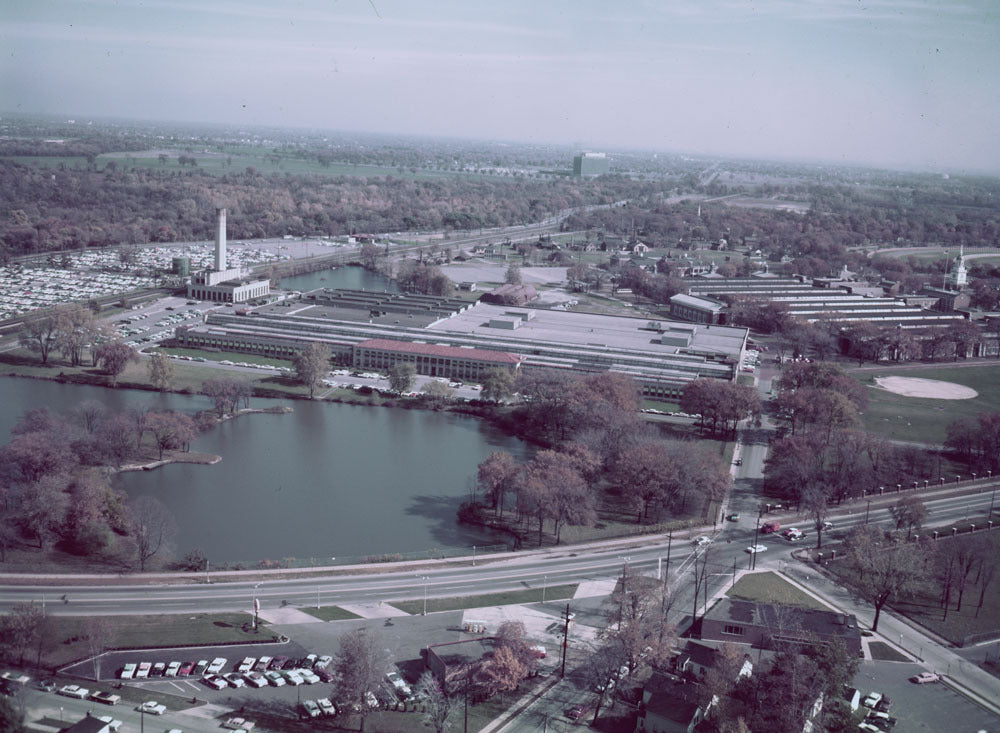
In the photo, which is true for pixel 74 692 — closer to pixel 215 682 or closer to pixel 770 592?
pixel 215 682

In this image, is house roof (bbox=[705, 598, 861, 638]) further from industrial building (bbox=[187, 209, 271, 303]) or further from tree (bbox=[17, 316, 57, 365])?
industrial building (bbox=[187, 209, 271, 303])

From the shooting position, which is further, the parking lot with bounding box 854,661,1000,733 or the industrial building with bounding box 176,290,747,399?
the industrial building with bounding box 176,290,747,399

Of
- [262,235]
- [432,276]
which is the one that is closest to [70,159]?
[262,235]

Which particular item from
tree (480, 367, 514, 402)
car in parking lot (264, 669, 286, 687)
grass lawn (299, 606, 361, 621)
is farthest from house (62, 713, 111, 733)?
tree (480, 367, 514, 402)

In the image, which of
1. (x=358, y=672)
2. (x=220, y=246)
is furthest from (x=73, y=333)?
(x=358, y=672)

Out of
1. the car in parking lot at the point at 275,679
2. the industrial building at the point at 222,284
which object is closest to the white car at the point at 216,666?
the car in parking lot at the point at 275,679
